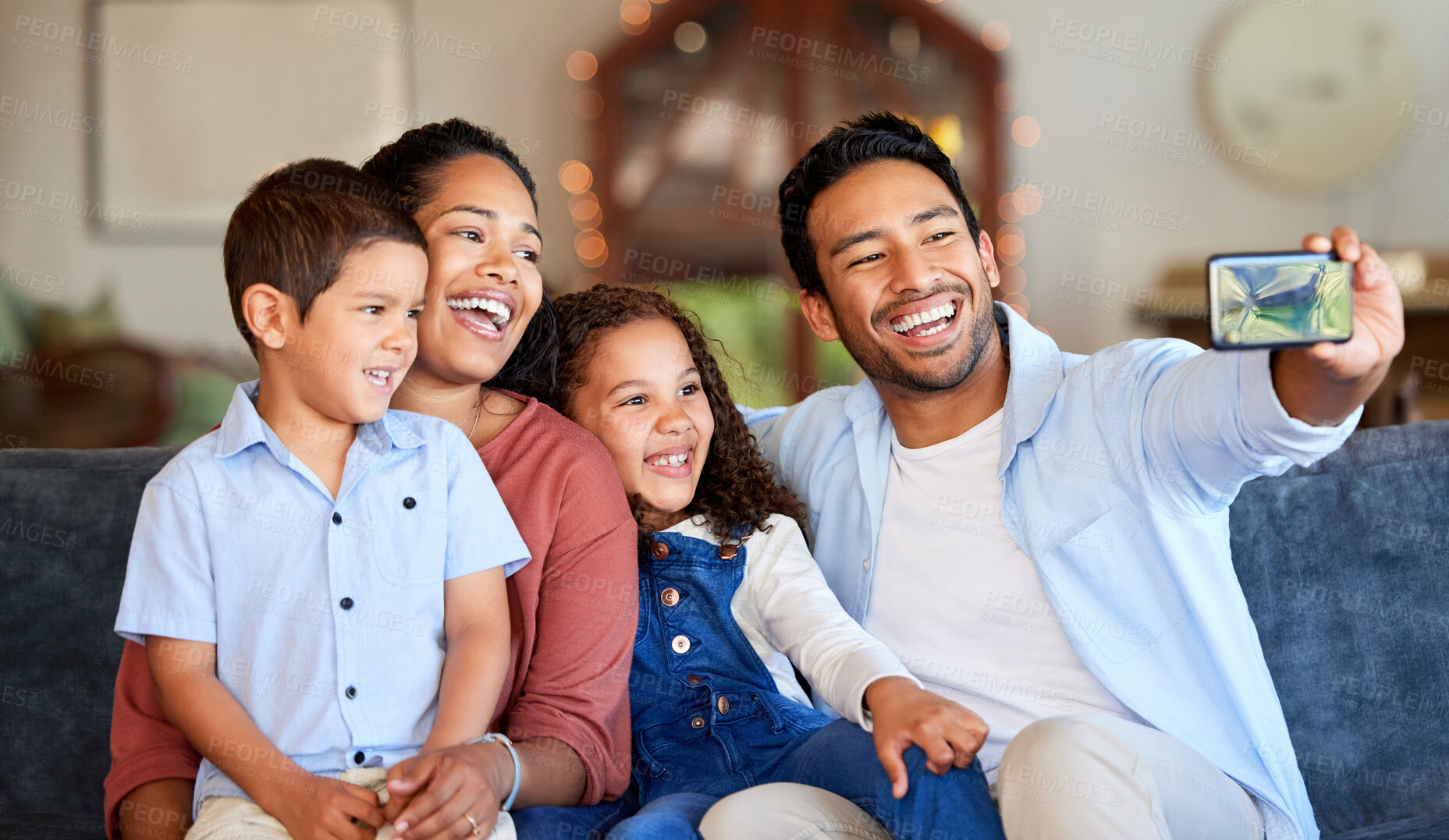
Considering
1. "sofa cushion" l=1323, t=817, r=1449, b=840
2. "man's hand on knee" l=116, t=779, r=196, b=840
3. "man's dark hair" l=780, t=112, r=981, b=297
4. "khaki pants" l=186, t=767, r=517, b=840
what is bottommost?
"sofa cushion" l=1323, t=817, r=1449, b=840

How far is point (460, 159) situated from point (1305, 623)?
1.30 meters

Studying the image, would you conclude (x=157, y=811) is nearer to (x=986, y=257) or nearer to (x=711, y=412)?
(x=711, y=412)

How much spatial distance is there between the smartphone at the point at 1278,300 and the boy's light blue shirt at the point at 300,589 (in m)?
0.79

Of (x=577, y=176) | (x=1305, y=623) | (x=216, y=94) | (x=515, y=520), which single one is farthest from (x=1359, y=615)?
(x=216, y=94)

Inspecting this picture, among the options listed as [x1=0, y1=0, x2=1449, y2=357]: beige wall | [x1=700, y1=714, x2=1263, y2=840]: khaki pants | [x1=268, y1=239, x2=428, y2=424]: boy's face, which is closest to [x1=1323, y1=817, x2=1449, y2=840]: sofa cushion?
[x1=700, y1=714, x2=1263, y2=840]: khaki pants

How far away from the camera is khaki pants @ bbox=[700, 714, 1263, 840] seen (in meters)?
0.97

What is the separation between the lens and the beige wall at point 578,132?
14.9 ft

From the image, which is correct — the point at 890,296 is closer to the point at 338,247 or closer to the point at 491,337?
the point at 491,337

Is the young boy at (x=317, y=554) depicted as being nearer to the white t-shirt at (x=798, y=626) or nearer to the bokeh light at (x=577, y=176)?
the white t-shirt at (x=798, y=626)

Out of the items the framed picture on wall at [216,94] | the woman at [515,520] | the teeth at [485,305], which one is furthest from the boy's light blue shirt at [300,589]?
the framed picture on wall at [216,94]

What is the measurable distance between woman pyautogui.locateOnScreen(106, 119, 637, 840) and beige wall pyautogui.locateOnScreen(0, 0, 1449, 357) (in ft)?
10.6

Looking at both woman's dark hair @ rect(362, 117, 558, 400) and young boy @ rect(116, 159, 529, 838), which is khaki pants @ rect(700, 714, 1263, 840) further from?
woman's dark hair @ rect(362, 117, 558, 400)

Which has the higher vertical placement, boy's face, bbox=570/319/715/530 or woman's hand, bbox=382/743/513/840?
boy's face, bbox=570/319/715/530

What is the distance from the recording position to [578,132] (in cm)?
453
